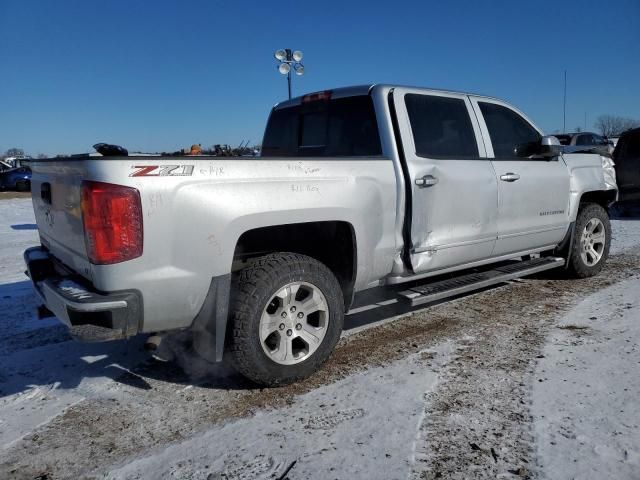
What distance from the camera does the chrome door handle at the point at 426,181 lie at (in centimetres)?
358

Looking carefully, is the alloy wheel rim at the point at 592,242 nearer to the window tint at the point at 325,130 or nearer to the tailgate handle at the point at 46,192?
the window tint at the point at 325,130

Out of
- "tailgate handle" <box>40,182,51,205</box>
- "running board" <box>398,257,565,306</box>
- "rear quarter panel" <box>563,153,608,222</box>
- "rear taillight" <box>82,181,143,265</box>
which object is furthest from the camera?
"rear quarter panel" <box>563,153,608,222</box>

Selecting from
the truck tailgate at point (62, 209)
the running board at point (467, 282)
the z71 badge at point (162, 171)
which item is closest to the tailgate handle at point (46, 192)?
the truck tailgate at point (62, 209)

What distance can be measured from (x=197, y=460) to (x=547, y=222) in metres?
3.96

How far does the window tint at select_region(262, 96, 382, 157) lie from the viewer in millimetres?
3777

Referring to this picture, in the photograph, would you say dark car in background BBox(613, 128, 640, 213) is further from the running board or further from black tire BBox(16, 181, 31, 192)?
black tire BBox(16, 181, 31, 192)

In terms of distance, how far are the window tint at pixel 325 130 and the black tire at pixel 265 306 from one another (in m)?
1.14

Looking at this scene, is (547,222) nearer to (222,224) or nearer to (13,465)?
(222,224)

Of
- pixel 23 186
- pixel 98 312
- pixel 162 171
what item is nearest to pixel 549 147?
→ pixel 162 171

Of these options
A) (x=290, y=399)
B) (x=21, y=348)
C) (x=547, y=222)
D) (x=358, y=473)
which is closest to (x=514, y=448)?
(x=358, y=473)

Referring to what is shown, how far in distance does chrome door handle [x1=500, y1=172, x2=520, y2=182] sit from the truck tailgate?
3.31 meters

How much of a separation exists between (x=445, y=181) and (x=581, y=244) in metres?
2.52

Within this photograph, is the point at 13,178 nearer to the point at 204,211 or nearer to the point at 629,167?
the point at 629,167

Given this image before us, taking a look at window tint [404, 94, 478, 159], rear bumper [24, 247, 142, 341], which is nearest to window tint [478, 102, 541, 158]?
window tint [404, 94, 478, 159]
